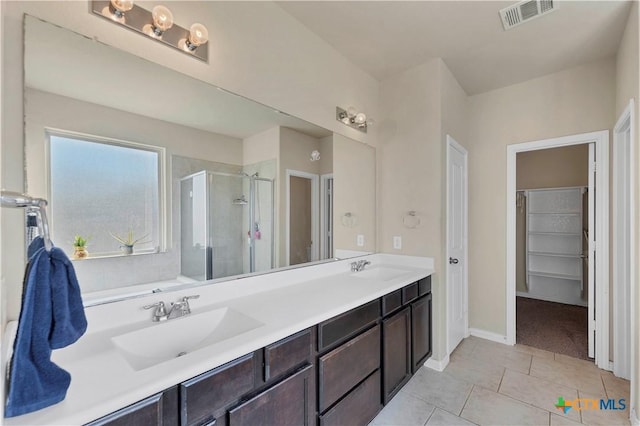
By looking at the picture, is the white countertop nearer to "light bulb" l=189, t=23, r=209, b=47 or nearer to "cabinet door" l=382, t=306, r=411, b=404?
"cabinet door" l=382, t=306, r=411, b=404

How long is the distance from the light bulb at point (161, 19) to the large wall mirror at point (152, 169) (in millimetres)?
166

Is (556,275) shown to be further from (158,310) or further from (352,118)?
(158,310)

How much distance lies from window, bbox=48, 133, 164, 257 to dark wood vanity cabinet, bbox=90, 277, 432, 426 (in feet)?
2.41

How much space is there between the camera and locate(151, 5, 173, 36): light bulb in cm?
131

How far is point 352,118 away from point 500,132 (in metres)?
1.82

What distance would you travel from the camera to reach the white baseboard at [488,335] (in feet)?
10.2

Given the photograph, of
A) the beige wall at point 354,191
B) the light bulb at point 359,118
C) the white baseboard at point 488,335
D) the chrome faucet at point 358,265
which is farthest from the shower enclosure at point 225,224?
the white baseboard at point 488,335

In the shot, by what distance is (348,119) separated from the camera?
258cm

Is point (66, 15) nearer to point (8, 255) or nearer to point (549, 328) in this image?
point (8, 255)

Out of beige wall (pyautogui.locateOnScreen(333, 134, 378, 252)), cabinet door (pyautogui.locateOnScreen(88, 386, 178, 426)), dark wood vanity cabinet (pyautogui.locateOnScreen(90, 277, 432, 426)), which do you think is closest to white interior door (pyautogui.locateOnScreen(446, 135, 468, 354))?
dark wood vanity cabinet (pyautogui.locateOnScreen(90, 277, 432, 426))

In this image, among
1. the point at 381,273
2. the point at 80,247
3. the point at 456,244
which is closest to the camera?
the point at 80,247

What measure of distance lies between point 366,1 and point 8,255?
2309 mm

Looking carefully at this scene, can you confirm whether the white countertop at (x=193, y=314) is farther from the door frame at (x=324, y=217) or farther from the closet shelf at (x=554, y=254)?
the closet shelf at (x=554, y=254)

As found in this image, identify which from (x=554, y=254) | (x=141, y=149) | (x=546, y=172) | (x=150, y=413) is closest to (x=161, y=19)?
(x=141, y=149)
